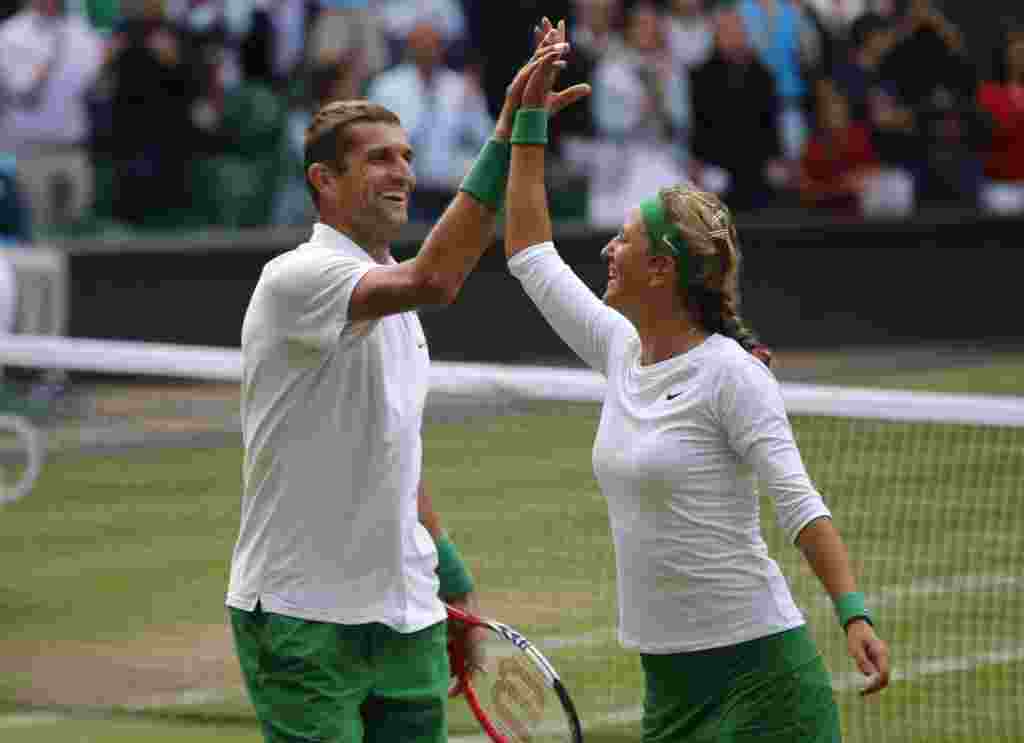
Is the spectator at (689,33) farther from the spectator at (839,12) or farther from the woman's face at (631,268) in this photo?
the woman's face at (631,268)

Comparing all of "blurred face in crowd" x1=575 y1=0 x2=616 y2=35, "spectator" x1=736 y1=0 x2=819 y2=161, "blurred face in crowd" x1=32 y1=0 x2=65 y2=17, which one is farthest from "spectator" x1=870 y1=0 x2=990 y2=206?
"blurred face in crowd" x1=32 y1=0 x2=65 y2=17

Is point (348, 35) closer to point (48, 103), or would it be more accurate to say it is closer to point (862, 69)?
point (48, 103)

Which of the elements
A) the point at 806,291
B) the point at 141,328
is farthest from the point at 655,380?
the point at 806,291

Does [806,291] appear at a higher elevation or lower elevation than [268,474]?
lower

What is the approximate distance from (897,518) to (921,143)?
12909 mm

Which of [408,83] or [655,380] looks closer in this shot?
[655,380]

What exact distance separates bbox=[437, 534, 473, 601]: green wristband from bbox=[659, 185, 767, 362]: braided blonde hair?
0.92 meters

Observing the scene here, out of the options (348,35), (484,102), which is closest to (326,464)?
(348,35)

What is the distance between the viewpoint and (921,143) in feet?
64.5

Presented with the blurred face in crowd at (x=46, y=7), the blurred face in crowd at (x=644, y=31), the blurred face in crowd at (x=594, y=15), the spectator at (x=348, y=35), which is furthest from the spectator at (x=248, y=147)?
the blurred face in crowd at (x=644, y=31)

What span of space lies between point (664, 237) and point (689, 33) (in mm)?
13880

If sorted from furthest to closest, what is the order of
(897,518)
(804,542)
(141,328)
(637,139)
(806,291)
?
(806,291) → (637,139) → (141,328) → (897,518) → (804,542)

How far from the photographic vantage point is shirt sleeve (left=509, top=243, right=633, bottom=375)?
4.91m

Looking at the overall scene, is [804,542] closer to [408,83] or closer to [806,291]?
[408,83]
